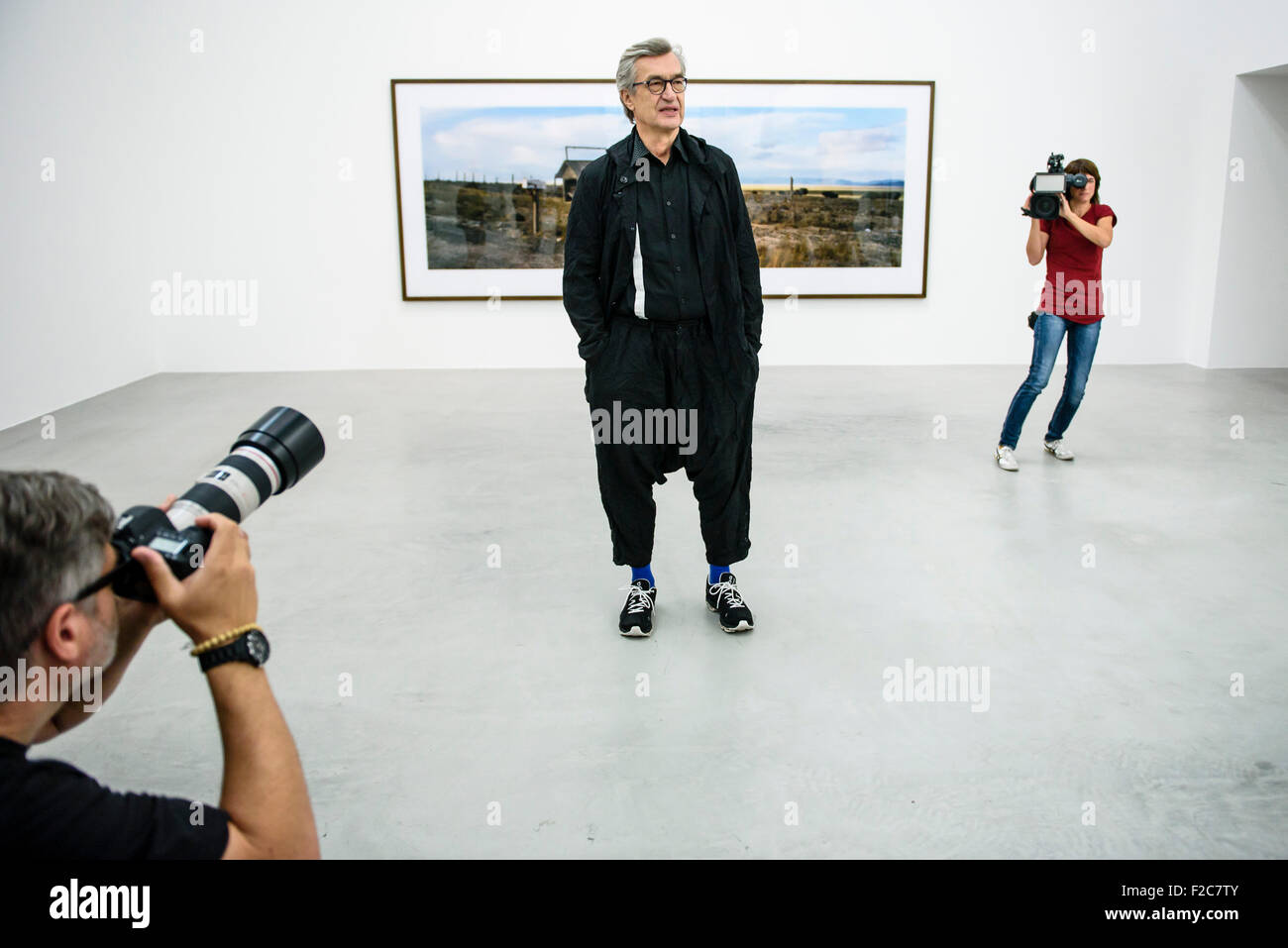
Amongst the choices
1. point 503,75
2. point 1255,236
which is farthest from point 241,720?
point 1255,236

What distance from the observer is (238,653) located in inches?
47.8

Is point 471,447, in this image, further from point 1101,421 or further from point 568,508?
point 1101,421

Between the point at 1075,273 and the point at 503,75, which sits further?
the point at 503,75

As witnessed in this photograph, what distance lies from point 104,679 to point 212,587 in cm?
24

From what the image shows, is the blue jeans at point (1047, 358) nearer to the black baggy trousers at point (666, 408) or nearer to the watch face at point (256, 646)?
the black baggy trousers at point (666, 408)

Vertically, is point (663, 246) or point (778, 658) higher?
point (663, 246)

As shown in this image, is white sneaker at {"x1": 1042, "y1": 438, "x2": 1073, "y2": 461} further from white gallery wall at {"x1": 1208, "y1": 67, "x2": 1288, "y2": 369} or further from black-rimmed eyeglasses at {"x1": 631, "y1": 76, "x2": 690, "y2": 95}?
white gallery wall at {"x1": 1208, "y1": 67, "x2": 1288, "y2": 369}

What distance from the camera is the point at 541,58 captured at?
331 inches

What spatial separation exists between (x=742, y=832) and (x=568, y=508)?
2655 mm

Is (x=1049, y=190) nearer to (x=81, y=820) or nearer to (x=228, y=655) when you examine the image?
(x=228, y=655)

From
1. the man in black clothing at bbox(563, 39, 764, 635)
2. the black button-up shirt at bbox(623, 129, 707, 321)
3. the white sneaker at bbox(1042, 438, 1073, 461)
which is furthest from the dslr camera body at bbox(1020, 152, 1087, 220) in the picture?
the black button-up shirt at bbox(623, 129, 707, 321)

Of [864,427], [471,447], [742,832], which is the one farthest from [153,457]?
[742,832]

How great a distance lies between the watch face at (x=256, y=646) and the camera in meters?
1.22

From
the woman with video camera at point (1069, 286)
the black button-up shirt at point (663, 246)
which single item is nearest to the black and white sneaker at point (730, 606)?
the black button-up shirt at point (663, 246)
